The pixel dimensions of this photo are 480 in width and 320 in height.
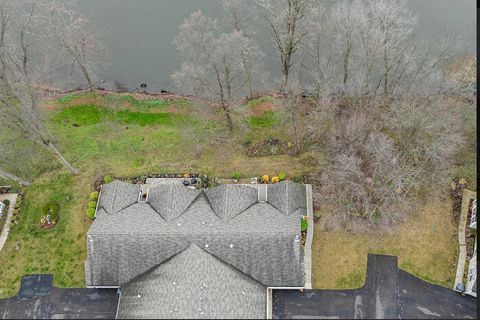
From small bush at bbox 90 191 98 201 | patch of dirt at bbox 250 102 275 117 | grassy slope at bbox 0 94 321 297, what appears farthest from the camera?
patch of dirt at bbox 250 102 275 117

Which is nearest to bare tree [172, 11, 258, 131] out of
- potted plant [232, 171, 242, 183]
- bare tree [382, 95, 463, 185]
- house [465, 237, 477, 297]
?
potted plant [232, 171, 242, 183]

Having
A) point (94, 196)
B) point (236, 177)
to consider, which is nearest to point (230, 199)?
point (236, 177)

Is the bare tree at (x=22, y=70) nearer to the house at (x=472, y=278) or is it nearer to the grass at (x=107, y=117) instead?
the grass at (x=107, y=117)

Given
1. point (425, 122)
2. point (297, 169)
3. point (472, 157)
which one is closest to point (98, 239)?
point (297, 169)

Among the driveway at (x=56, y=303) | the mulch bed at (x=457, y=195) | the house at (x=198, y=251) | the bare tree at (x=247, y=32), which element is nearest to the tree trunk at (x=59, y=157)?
the house at (x=198, y=251)

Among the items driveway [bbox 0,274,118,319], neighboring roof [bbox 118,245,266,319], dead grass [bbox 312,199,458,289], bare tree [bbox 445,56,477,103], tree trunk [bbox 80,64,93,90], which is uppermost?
tree trunk [bbox 80,64,93,90]

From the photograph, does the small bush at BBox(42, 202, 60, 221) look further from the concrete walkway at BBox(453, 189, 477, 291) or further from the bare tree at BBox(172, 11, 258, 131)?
the concrete walkway at BBox(453, 189, 477, 291)

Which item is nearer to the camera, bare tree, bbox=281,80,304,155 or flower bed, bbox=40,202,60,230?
bare tree, bbox=281,80,304,155
